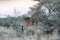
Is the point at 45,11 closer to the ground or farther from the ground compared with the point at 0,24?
farther from the ground

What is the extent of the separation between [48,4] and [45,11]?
276 millimetres

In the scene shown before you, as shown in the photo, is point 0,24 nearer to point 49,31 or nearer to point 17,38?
point 17,38

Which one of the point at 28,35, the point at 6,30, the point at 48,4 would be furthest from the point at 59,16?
the point at 6,30

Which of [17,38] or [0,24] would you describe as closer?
[17,38]

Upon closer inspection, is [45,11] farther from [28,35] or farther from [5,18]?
[5,18]

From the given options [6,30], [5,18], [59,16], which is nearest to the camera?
[59,16]

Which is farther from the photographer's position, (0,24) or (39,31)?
(0,24)

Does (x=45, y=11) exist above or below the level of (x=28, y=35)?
above

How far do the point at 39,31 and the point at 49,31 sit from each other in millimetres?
292

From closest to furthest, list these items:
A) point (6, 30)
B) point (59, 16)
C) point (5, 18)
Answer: point (59, 16), point (6, 30), point (5, 18)

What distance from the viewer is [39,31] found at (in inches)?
214

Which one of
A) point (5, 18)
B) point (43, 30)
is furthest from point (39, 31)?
point (5, 18)

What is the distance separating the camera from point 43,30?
18.2ft

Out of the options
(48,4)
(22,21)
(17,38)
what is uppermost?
(48,4)
